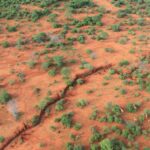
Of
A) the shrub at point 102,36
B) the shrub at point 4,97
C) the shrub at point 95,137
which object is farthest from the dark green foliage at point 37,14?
the shrub at point 95,137

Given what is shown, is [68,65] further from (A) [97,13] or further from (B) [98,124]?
(A) [97,13]

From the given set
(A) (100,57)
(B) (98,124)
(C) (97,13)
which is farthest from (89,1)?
(B) (98,124)

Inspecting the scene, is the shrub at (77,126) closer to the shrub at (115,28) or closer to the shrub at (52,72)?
the shrub at (52,72)

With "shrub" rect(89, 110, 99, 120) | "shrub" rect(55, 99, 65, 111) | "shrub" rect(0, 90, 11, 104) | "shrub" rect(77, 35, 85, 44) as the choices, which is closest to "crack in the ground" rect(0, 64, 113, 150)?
"shrub" rect(55, 99, 65, 111)

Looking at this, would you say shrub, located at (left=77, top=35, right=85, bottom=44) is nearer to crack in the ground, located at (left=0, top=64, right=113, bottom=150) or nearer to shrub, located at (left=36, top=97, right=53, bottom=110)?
crack in the ground, located at (left=0, top=64, right=113, bottom=150)

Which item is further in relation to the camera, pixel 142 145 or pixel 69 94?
pixel 69 94

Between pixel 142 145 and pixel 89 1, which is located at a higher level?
pixel 89 1

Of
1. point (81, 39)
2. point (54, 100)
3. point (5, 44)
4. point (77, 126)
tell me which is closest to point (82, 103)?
point (54, 100)
